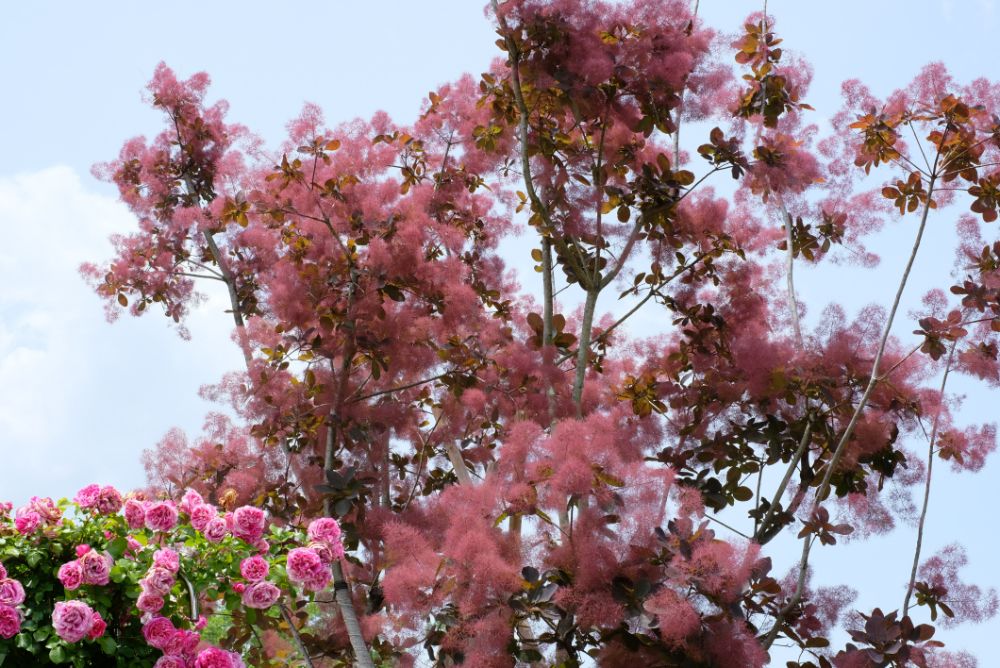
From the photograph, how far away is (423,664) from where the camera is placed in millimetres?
4309

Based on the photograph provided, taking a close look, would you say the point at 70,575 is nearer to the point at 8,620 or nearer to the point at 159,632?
the point at 8,620

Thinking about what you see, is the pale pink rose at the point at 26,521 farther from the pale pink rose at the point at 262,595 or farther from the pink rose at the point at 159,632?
the pale pink rose at the point at 262,595

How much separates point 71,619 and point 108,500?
1.68 ft

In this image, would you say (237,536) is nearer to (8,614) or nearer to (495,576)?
(8,614)

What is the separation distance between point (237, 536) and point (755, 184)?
9.33 feet

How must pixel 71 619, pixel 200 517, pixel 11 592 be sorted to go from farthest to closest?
1. pixel 200 517
2. pixel 11 592
3. pixel 71 619

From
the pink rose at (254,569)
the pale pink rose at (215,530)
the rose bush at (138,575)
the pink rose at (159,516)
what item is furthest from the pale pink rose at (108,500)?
the pink rose at (254,569)

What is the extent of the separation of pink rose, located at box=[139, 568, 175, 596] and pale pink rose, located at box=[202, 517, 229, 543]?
0.67ft

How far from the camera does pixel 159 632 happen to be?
14.4 feet

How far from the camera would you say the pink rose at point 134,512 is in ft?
14.5

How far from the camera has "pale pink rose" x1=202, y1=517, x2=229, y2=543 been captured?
437 cm

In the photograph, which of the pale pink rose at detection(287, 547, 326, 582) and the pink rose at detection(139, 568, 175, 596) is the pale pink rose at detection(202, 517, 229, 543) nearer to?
the pink rose at detection(139, 568, 175, 596)

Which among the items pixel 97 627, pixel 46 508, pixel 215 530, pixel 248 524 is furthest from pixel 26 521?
pixel 248 524

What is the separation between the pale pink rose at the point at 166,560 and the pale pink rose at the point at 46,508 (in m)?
0.55
